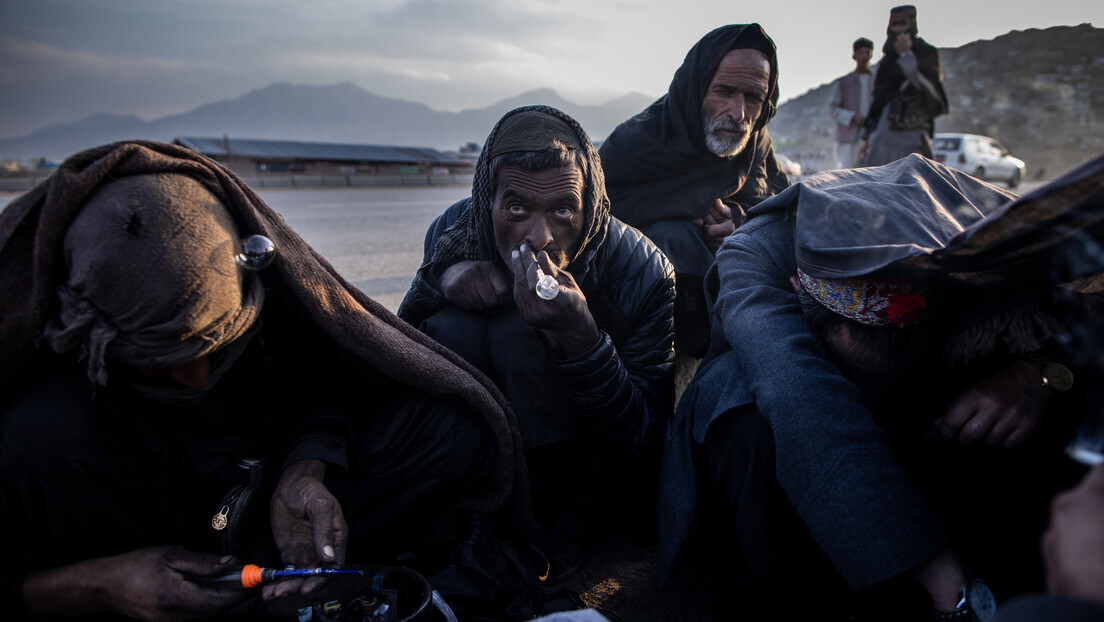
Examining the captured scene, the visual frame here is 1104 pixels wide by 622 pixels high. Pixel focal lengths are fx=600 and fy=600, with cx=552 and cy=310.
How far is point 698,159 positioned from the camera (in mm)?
3227

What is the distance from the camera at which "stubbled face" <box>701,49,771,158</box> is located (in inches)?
123

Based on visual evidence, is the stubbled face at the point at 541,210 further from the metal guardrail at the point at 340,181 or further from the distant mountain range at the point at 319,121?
the distant mountain range at the point at 319,121

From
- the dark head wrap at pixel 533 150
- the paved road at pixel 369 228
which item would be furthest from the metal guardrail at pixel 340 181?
the dark head wrap at pixel 533 150

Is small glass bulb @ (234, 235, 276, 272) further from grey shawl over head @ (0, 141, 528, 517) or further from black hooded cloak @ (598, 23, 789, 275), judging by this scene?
black hooded cloak @ (598, 23, 789, 275)

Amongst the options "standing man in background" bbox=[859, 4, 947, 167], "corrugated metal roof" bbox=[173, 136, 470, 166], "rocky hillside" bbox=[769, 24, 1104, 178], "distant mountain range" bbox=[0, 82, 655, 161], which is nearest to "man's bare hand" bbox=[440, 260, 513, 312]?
"standing man in background" bbox=[859, 4, 947, 167]

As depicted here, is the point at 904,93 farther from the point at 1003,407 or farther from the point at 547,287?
the point at 547,287

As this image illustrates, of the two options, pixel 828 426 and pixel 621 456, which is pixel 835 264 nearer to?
pixel 828 426

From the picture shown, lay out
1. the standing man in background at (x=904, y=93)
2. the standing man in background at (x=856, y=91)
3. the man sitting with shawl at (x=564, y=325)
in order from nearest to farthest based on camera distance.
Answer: the man sitting with shawl at (x=564, y=325) < the standing man in background at (x=904, y=93) < the standing man in background at (x=856, y=91)

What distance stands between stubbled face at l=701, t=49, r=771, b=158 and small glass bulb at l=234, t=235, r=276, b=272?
247 cm

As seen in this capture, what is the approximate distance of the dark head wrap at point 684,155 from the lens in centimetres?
318

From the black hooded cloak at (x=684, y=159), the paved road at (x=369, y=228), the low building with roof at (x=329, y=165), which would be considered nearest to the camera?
the black hooded cloak at (x=684, y=159)

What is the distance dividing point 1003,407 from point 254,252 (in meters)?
1.73

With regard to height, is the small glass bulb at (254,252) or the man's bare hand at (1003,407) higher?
the small glass bulb at (254,252)

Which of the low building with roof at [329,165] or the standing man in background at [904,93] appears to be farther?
the low building with roof at [329,165]
